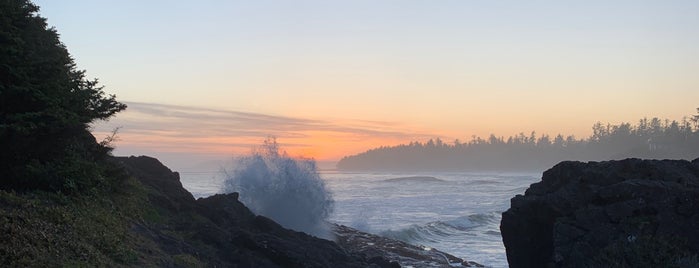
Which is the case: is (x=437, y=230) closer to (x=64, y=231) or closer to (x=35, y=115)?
(x=35, y=115)

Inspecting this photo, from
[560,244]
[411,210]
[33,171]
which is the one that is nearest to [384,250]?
[560,244]

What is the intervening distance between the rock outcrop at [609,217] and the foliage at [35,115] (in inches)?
391

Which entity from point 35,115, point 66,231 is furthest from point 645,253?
point 35,115

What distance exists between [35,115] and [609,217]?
11584 millimetres

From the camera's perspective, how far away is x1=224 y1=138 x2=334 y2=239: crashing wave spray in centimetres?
2814

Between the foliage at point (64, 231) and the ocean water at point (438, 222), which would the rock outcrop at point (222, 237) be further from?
the ocean water at point (438, 222)

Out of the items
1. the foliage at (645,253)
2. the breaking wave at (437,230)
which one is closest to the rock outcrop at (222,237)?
the foliage at (645,253)

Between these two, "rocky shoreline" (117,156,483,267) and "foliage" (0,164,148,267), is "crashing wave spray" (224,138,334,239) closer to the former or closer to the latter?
"rocky shoreline" (117,156,483,267)

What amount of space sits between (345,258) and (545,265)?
17.8ft

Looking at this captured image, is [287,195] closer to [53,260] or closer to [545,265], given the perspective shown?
[545,265]

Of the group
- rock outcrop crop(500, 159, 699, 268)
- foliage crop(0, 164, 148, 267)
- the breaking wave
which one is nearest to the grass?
foliage crop(0, 164, 148, 267)

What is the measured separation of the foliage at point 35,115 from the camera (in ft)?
38.7

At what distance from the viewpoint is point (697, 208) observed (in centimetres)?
1173

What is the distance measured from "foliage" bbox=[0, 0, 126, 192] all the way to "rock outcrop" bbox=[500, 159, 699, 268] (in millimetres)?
9935
